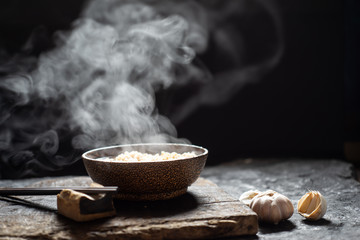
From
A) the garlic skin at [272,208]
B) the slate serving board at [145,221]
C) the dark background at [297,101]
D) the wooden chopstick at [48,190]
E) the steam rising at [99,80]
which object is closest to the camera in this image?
the slate serving board at [145,221]

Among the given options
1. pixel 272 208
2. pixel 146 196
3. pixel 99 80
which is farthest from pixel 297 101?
pixel 146 196

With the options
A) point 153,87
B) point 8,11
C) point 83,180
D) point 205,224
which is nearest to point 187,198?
point 205,224

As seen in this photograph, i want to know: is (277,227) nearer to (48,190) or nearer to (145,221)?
(145,221)

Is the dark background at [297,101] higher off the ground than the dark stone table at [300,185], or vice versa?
the dark background at [297,101]

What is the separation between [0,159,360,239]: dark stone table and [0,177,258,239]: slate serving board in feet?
0.40

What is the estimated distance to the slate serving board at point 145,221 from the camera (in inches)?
53.4

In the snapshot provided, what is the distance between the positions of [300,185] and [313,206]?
2.53 feet

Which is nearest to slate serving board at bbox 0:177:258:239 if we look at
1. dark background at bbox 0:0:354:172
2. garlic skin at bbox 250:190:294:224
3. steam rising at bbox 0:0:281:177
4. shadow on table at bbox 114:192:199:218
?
shadow on table at bbox 114:192:199:218

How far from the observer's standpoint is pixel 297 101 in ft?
11.8

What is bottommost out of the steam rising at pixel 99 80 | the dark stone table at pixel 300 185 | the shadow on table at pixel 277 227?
the dark stone table at pixel 300 185

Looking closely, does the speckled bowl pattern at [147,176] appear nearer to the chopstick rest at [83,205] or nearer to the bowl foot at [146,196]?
the bowl foot at [146,196]

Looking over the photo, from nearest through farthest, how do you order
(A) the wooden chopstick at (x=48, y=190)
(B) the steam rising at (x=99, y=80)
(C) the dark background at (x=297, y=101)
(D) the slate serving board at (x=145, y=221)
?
(D) the slate serving board at (x=145, y=221), (A) the wooden chopstick at (x=48, y=190), (B) the steam rising at (x=99, y=80), (C) the dark background at (x=297, y=101)

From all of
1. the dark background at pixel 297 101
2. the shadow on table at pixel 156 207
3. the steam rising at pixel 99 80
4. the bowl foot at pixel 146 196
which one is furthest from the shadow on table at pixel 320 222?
the dark background at pixel 297 101

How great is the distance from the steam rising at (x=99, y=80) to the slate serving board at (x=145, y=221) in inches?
56.9
